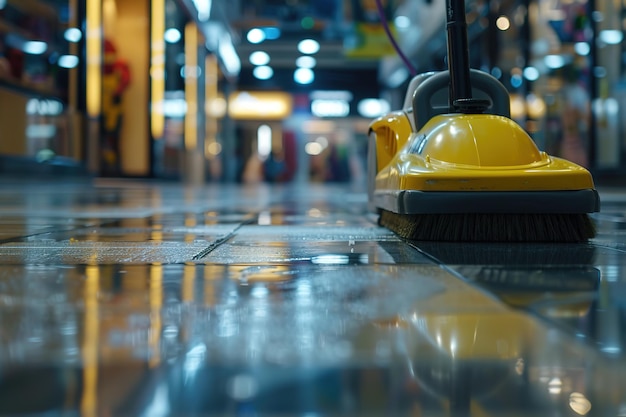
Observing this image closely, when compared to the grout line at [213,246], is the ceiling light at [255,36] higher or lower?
higher

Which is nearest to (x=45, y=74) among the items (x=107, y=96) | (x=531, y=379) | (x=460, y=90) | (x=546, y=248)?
(x=107, y=96)

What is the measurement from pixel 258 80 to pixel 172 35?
30.0 ft

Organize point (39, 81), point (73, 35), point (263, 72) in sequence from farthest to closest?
point (263, 72), point (73, 35), point (39, 81)

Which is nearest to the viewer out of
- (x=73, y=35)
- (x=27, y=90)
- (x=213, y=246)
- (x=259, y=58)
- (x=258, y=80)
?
(x=213, y=246)

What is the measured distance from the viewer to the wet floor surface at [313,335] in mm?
422

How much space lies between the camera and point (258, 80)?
846 inches

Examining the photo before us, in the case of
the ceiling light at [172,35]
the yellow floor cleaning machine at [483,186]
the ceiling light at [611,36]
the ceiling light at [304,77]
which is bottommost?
the yellow floor cleaning machine at [483,186]

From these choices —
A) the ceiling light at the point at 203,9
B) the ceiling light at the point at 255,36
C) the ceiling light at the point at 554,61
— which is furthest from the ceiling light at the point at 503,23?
the ceiling light at the point at 255,36

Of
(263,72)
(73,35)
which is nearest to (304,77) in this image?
(263,72)

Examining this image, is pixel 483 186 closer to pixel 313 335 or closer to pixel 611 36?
pixel 313 335

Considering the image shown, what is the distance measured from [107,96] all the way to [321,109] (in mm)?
11280

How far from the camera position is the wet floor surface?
42 centimetres

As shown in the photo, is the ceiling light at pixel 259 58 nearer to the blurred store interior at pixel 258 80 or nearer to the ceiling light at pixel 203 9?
the blurred store interior at pixel 258 80

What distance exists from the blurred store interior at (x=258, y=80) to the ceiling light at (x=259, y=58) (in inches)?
2.3
